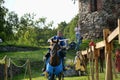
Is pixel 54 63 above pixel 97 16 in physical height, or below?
below

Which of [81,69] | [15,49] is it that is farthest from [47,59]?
→ [15,49]

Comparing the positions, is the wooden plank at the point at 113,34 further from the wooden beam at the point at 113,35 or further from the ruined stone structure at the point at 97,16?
the ruined stone structure at the point at 97,16

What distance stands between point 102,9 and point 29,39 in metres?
28.6

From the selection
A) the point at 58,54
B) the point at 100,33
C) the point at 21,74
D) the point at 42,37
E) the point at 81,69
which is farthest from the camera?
the point at 42,37

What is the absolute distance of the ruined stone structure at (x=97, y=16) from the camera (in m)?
38.0

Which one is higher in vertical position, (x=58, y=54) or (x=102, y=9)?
(x=102, y=9)

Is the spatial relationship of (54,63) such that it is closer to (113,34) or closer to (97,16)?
(113,34)

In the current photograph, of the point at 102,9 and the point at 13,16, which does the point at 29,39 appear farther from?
the point at 102,9

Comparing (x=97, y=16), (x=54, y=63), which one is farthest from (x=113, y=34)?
(x=97, y=16)

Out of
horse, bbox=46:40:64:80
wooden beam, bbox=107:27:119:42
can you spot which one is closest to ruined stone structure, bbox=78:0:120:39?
horse, bbox=46:40:64:80

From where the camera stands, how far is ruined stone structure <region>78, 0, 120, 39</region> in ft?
125

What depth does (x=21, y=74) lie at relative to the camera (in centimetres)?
2239

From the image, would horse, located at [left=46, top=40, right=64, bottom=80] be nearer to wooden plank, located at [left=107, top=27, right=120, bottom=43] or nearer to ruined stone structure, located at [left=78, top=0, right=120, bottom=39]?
wooden plank, located at [left=107, top=27, right=120, bottom=43]

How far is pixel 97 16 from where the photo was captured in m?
38.5
